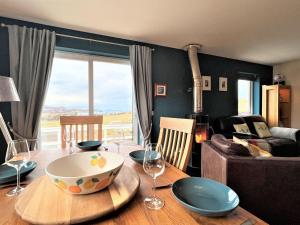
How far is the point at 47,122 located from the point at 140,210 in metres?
2.52

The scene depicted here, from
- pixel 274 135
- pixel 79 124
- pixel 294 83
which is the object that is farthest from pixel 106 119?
pixel 294 83

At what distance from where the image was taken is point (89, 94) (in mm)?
2871

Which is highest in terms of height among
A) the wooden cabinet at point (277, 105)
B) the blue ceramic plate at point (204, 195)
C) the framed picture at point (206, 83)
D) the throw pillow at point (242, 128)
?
the framed picture at point (206, 83)

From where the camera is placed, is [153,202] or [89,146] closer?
[153,202]

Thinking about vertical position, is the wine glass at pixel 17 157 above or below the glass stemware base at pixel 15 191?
above

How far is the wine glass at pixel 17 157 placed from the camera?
0.81m

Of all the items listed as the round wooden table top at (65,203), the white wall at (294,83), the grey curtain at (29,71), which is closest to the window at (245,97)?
the white wall at (294,83)

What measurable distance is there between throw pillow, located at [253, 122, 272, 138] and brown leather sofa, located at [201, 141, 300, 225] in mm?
2739

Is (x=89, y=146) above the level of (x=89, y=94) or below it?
below

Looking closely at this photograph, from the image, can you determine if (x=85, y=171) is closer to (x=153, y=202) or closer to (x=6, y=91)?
(x=153, y=202)

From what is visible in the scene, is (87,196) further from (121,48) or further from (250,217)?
(121,48)

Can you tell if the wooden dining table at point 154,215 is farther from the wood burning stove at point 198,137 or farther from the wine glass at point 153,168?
the wood burning stove at point 198,137

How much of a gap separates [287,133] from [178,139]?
12.1 ft

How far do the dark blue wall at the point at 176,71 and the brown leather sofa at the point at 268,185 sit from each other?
6.27 ft
